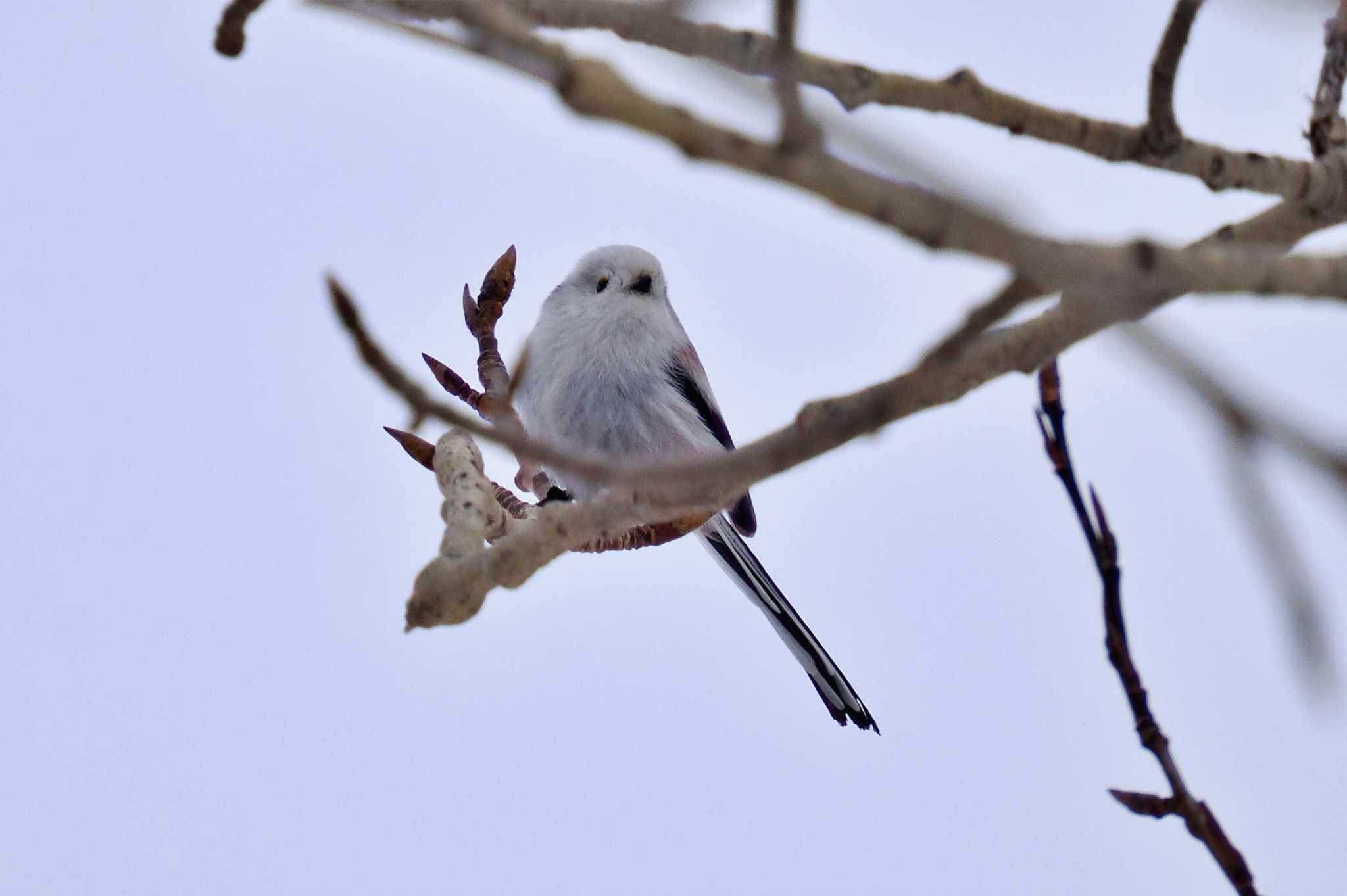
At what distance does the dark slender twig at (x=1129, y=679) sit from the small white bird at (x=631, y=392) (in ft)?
8.20

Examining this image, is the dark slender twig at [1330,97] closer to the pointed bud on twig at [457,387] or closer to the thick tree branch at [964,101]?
the thick tree branch at [964,101]

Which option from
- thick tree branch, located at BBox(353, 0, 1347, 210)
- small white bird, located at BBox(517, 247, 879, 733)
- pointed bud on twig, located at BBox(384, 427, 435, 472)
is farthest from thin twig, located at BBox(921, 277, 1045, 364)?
small white bird, located at BBox(517, 247, 879, 733)

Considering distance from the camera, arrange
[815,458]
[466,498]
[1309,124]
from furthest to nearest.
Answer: [466,498] → [1309,124] → [815,458]

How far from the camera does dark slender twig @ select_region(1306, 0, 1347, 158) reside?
204 cm

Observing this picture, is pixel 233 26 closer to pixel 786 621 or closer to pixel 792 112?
pixel 792 112

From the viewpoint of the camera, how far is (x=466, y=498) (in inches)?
92.7

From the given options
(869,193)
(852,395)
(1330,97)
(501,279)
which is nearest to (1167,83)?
(1330,97)

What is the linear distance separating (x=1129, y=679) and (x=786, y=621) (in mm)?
2602

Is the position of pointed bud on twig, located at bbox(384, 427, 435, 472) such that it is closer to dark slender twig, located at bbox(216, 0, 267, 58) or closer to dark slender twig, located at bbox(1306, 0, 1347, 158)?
dark slender twig, located at bbox(216, 0, 267, 58)

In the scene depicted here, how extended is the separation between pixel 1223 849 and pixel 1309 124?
4.13ft

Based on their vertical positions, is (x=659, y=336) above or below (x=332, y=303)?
above

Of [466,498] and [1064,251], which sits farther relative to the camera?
[466,498]

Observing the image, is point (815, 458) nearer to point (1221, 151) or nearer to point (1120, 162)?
point (1120, 162)

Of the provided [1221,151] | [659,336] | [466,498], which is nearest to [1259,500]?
[1221,151]
